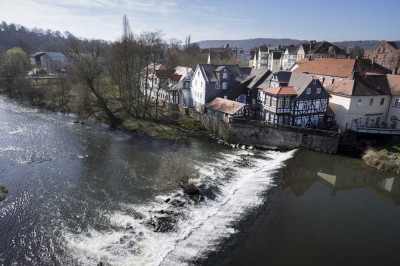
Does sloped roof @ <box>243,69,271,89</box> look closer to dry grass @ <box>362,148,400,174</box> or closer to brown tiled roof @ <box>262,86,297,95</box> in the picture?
brown tiled roof @ <box>262,86,297,95</box>

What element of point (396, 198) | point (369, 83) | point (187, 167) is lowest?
point (396, 198)

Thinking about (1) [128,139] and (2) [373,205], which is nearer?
(2) [373,205]

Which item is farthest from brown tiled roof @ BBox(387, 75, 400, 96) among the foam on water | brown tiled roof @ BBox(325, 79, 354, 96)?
the foam on water

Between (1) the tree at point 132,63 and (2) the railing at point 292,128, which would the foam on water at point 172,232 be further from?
(1) the tree at point 132,63

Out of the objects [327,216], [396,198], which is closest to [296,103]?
[396,198]

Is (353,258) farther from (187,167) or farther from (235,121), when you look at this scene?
(235,121)

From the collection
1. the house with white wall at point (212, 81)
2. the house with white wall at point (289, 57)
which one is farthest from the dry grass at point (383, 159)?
the house with white wall at point (289, 57)

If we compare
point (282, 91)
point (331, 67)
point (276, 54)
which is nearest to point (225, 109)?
point (282, 91)
